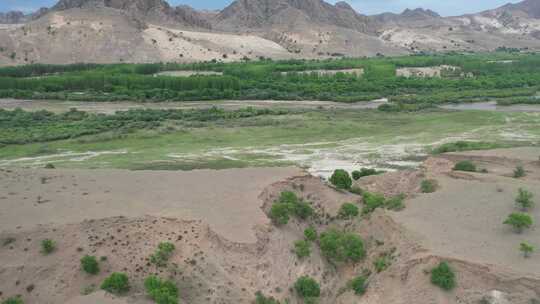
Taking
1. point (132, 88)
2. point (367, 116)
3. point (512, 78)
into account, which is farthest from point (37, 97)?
point (512, 78)

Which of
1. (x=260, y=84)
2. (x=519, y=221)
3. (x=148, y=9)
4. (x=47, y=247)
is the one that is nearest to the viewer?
(x=47, y=247)

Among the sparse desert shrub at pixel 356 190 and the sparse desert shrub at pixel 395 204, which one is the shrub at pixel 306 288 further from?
the sparse desert shrub at pixel 356 190

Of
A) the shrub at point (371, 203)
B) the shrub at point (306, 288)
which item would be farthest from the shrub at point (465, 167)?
the shrub at point (306, 288)

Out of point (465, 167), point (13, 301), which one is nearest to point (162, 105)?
point (465, 167)

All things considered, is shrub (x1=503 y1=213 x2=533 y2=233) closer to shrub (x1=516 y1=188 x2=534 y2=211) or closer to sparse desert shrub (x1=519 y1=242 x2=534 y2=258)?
sparse desert shrub (x1=519 y1=242 x2=534 y2=258)

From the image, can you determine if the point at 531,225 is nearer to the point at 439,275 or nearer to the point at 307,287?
the point at 439,275

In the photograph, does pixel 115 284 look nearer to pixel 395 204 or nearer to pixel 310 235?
pixel 310 235
